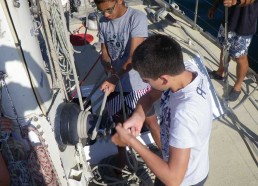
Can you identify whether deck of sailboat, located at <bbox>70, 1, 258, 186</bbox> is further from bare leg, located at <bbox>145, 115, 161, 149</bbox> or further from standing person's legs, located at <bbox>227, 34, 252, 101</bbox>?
bare leg, located at <bbox>145, 115, 161, 149</bbox>

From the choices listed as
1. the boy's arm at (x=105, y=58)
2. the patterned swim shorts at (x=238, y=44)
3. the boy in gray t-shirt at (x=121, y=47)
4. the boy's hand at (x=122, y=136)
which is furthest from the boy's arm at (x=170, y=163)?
the patterned swim shorts at (x=238, y=44)

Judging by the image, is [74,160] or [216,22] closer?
[74,160]

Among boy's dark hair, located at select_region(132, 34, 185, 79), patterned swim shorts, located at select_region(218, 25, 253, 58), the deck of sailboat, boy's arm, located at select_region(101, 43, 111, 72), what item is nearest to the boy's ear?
boy's dark hair, located at select_region(132, 34, 185, 79)

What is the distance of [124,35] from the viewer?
270cm

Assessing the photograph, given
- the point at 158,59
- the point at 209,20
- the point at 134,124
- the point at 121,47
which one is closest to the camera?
the point at 158,59

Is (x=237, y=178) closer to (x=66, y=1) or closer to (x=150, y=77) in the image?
(x=150, y=77)

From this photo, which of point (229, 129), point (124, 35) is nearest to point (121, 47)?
point (124, 35)

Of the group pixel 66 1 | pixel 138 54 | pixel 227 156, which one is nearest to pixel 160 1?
pixel 66 1

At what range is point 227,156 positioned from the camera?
125 inches

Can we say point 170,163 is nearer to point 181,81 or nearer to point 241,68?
point 181,81

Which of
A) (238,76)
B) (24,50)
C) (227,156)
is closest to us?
(24,50)

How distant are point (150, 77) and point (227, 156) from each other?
1838 mm

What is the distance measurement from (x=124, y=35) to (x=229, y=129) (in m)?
1.54

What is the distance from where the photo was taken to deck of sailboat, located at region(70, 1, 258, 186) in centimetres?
301
